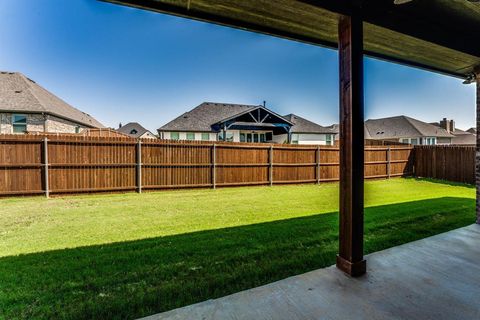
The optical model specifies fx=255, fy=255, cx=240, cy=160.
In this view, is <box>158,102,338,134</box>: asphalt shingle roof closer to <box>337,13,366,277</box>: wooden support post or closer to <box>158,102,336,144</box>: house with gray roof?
<box>158,102,336,144</box>: house with gray roof

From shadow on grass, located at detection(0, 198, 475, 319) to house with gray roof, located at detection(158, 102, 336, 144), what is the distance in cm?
1404

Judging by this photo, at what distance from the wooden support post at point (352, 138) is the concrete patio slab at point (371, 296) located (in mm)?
287

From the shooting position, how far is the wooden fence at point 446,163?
1109 cm

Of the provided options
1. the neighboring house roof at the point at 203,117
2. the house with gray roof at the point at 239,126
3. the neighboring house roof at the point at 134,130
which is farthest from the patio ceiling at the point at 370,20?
the neighboring house roof at the point at 134,130

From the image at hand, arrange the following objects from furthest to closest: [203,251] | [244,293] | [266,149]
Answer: [266,149], [203,251], [244,293]

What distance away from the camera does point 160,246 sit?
349 centimetres

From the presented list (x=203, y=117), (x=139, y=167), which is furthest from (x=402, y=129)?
(x=139, y=167)

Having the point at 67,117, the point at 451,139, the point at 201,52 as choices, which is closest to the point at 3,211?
the point at 201,52

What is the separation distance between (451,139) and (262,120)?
98.6 ft

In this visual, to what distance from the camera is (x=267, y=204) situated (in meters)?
6.66

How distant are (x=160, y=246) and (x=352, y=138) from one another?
278 centimetres

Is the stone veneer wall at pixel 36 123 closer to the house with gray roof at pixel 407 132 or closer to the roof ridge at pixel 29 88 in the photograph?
the roof ridge at pixel 29 88

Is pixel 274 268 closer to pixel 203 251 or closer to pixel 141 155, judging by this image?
pixel 203 251

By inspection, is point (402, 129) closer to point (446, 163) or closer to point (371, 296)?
point (446, 163)
